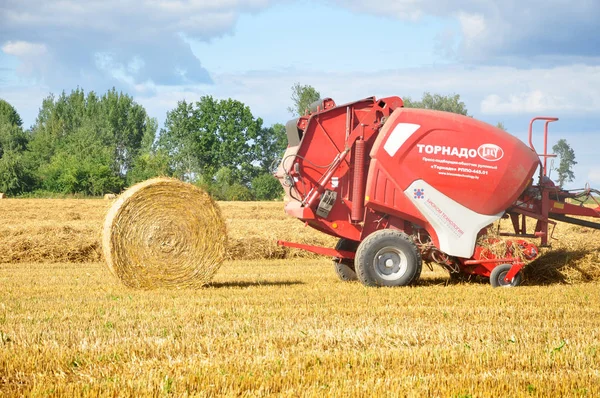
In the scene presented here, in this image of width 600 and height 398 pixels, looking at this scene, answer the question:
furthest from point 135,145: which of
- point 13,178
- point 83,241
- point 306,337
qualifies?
point 306,337

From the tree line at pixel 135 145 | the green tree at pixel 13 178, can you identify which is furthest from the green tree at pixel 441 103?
the green tree at pixel 13 178

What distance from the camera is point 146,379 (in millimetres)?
5332

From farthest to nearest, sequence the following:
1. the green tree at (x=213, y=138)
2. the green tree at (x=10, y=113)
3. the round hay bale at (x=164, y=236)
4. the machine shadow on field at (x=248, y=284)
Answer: the green tree at (x=10, y=113), the green tree at (x=213, y=138), the machine shadow on field at (x=248, y=284), the round hay bale at (x=164, y=236)

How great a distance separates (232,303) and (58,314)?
1.94 meters

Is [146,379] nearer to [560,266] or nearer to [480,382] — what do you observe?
[480,382]

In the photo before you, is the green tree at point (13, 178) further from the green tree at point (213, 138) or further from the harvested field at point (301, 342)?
the harvested field at point (301, 342)

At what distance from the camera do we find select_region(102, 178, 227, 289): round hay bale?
1086cm

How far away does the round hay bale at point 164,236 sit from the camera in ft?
35.6

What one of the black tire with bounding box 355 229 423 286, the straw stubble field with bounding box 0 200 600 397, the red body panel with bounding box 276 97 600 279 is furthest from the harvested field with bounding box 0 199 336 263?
the black tire with bounding box 355 229 423 286

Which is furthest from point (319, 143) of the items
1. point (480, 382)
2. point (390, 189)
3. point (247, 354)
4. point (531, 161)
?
point (480, 382)

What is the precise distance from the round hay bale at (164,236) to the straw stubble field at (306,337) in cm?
33

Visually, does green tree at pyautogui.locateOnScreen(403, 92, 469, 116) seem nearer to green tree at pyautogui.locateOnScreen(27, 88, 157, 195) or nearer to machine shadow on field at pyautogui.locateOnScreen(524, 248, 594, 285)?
green tree at pyautogui.locateOnScreen(27, 88, 157, 195)

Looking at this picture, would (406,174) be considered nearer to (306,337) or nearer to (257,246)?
(306,337)

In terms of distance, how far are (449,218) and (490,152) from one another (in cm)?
107
